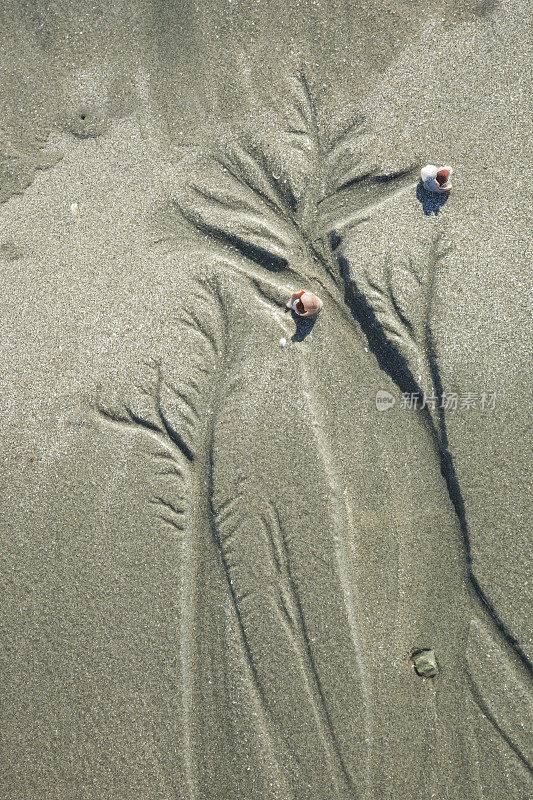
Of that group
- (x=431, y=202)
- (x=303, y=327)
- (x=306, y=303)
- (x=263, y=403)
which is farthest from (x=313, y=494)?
(x=431, y=202)

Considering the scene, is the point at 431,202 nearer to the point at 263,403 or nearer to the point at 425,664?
the point at 263,403

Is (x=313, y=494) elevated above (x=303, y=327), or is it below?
below

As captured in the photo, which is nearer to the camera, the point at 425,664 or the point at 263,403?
the point at 425,664

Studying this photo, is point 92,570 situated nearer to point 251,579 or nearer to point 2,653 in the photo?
point 2,653

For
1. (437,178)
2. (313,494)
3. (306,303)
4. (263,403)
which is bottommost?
(313,494)

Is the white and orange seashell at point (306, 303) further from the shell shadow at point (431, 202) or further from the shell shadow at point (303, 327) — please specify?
the shell shadow at point (431, 202)

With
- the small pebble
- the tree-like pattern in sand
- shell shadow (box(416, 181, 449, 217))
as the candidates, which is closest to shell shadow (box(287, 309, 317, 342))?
the tree-like pattern in sand

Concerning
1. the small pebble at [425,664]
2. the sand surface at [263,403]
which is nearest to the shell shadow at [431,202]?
the sand surface at [263,403]
